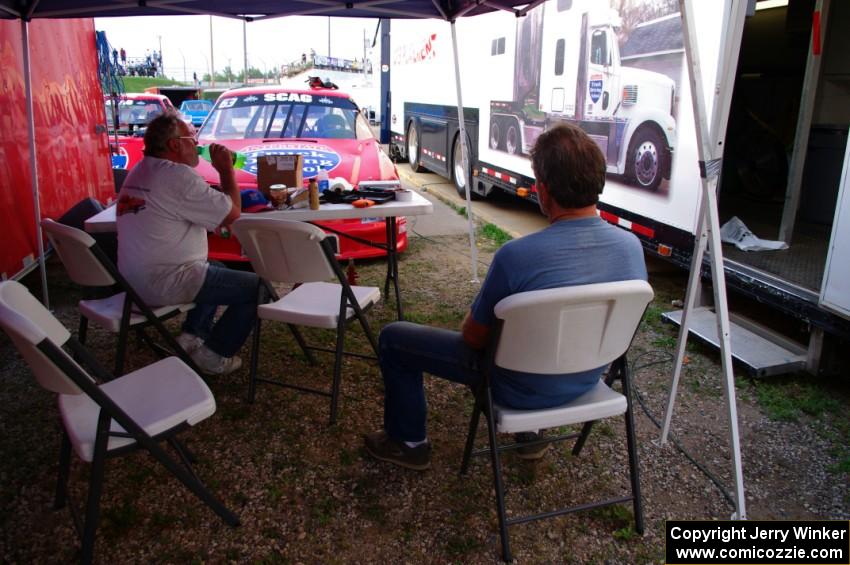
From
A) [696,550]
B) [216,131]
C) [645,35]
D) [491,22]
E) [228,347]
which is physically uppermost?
[491,22]

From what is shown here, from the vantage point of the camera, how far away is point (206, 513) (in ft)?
7.92

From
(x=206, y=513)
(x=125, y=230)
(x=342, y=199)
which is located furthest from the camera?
(x=342, y=199)

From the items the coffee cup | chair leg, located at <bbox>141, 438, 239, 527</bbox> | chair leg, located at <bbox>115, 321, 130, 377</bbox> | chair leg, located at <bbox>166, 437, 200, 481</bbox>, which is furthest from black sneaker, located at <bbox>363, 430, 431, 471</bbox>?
the coffee cup

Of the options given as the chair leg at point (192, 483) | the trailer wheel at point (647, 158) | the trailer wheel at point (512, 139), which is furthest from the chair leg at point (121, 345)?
the trailer wheel at point (512, 139)

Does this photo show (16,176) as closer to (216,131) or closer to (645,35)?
(216,131)

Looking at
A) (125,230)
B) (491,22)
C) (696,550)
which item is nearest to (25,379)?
(125,230)

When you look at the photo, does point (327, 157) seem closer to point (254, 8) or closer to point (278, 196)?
point (254, 8)

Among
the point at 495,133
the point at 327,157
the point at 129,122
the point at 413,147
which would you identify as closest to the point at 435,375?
the point at 327,157

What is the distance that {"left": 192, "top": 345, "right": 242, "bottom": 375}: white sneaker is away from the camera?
3445 millimetres

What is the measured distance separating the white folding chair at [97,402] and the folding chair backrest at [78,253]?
0.66 metres

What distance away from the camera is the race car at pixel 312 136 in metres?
5.46

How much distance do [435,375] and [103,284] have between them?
179 centimetres

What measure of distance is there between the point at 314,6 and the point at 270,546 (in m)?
3.75

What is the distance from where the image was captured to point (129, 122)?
34.7 ft
